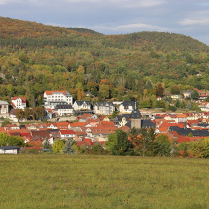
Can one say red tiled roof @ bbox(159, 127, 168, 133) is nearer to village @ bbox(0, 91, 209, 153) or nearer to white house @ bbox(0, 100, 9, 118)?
village @ bbox(0, 91, 209, 153)

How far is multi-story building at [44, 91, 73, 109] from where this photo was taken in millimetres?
61325

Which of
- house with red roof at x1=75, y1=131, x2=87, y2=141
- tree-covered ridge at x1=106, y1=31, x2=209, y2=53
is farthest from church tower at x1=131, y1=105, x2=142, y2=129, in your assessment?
tree-covered ridge at x1=106, y1=31, x2=209, y2=53

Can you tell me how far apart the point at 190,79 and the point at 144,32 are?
255 ft

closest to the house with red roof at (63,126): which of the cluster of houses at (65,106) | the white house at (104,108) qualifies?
the cluster of houses at (65,106)

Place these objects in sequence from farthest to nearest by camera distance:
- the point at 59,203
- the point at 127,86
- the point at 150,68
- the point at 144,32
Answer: the point at 144,32
the point at 150,68
the point at 127,86
the point at 59,203

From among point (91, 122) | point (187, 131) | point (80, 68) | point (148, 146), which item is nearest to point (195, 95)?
point (80, 68)

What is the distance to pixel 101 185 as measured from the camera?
8.14 metres

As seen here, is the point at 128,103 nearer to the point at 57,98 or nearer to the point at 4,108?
the point at 57,98

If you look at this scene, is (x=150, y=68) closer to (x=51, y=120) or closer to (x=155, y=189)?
(x=51, y=120)

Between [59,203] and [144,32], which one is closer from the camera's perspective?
[59,203]

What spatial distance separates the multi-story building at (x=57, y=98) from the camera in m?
61.3

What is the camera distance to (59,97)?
63.3 meters

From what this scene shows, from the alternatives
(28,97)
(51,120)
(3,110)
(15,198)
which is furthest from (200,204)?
(28,97)

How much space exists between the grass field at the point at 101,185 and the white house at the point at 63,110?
46.5 m
